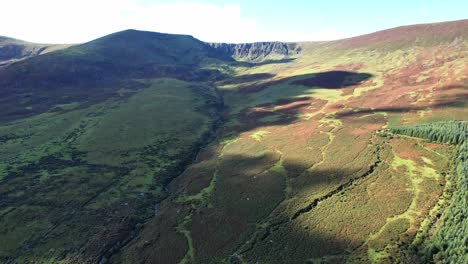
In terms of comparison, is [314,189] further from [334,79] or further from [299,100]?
[334,79]

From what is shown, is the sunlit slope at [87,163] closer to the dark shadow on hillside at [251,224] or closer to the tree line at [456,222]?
the dark shadow on hillside at [251,224]

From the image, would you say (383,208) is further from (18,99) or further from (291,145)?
(18,99)

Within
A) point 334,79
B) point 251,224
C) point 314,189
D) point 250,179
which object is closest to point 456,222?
point 314,189

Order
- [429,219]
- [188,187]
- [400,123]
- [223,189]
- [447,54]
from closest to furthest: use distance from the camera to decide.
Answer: [429,219] → [223,189] → [188,187] → [400,123] → [447,54]

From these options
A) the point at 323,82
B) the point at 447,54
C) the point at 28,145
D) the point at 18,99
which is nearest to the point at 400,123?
the point at 323,82

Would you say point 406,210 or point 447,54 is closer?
point 406,210

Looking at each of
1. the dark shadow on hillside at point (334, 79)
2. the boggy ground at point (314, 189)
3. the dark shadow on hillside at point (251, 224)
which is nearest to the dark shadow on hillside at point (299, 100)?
the dark shadow on hillside at point (334, 79)
